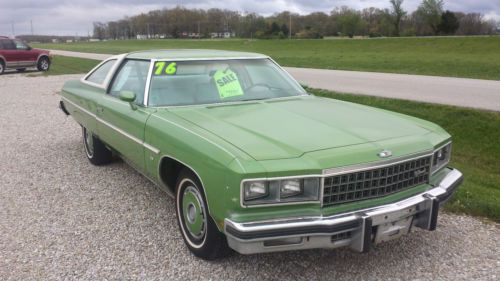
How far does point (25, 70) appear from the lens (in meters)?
22.3

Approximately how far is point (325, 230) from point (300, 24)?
81.7 m

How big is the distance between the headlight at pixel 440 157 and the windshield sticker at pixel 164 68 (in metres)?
2.40

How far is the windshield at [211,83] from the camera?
4090mm

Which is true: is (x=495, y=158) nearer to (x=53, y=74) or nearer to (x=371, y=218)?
(x=371, y=218)

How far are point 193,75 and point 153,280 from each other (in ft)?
6.42

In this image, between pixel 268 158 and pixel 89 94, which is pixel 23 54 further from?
pixel 268 158

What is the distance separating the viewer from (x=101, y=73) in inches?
217

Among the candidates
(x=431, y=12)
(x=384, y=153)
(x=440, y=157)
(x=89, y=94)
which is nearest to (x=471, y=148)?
(x=440, y=157)

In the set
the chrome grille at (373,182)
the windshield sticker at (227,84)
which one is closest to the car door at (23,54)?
the windshield sticker at (227,84)

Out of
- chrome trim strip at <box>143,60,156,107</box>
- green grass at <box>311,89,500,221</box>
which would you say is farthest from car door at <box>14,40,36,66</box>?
chrome trim strip at <box>143,60,156,107</box>

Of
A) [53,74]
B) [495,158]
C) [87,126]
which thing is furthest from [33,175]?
[53,74]

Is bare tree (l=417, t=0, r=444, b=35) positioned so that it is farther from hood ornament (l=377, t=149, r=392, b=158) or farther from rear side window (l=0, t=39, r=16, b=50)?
hood ornament (l=377, t=149, r=392, b=158)

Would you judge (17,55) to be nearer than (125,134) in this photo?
No

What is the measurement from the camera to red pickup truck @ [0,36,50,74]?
19.9 metres
